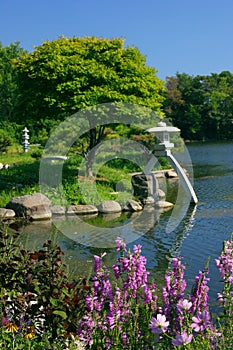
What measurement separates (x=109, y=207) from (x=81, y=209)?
71 centimetres

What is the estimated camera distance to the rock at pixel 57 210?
11.6 meters

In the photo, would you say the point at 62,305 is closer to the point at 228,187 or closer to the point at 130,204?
the point at 130,204

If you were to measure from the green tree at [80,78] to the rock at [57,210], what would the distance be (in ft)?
9.70

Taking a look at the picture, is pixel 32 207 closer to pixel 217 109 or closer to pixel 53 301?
pixel 53 301

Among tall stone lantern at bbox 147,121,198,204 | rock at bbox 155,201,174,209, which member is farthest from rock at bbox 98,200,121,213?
tall stone lantern at bbox 147,121,198,204

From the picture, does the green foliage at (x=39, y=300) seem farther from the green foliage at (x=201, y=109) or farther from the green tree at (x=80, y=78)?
the green foliage at (x=201, y=109)

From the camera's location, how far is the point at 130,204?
12188 millimetres

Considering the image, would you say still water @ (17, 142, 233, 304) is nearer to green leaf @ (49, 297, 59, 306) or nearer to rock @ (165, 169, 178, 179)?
green leaf @ (49, 297, 59, 306)

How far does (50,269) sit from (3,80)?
39.0m

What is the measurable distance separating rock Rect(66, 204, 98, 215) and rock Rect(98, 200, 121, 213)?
0.16 metres

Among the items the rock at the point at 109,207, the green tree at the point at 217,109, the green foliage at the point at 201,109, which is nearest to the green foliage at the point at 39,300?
the rock at the point at 109,207

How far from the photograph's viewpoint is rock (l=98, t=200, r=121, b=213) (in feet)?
38.8

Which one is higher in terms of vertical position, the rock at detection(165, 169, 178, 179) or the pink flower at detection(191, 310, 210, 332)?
the pink flower at detection(191, 310, 210, 332)

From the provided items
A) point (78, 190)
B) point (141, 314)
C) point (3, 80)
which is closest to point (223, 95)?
point (3, 80)
